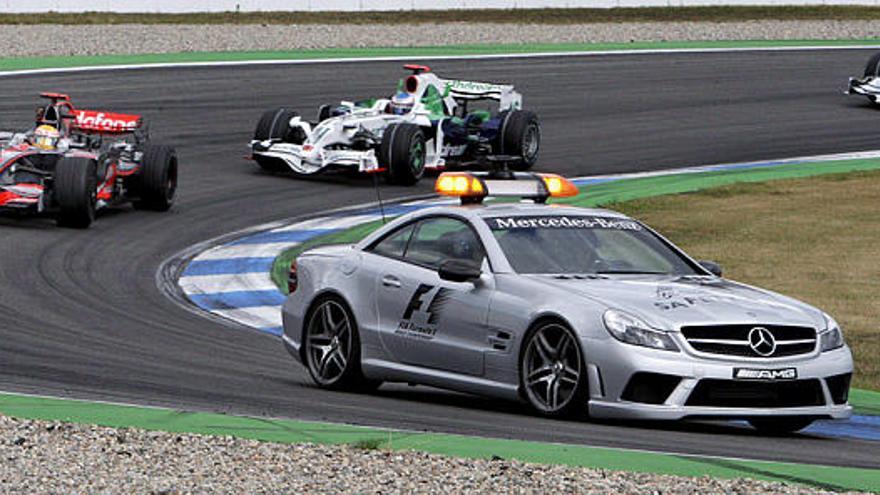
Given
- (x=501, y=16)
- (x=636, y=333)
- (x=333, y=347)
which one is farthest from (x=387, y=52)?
(x=636, y=333)

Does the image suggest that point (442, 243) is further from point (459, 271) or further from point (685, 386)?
point (685, 386)

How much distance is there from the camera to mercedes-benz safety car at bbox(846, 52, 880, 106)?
3198 centimetres

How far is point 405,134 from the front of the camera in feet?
78.3

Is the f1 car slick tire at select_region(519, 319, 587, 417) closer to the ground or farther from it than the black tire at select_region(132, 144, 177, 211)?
farther from it

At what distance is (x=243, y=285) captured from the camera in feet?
56.9

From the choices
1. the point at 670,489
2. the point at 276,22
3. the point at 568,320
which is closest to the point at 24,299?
the point at 568,320

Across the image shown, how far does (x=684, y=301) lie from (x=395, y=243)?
6.92 feet

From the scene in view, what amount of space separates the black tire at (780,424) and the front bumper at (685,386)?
9cm

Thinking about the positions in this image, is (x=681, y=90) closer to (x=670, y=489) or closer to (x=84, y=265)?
(x=84, y=265)

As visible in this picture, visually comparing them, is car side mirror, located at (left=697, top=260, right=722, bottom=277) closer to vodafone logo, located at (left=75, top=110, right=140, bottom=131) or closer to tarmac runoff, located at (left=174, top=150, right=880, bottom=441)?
tarmac runoff, located at (left=174, top=150, right=880, bottom=441)

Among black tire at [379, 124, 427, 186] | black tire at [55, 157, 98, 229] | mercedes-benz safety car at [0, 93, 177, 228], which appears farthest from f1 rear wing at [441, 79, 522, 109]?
black tire at [55, 157, 98, 229]

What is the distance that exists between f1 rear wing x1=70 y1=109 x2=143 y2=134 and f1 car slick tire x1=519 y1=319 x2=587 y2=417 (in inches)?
471

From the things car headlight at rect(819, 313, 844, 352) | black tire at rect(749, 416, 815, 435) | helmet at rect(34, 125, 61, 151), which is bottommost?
helmet at rect(34, 125, 61, 151)

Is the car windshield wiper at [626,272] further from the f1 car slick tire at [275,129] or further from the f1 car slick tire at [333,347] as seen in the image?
the f1 car slick tire at [275,129]
